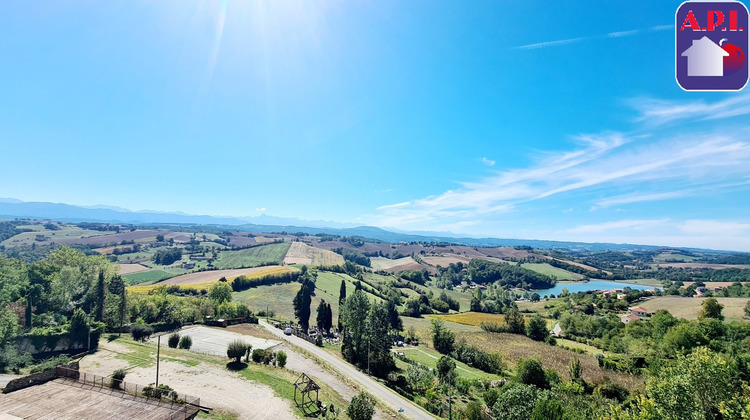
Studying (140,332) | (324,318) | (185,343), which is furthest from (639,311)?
(140,332)

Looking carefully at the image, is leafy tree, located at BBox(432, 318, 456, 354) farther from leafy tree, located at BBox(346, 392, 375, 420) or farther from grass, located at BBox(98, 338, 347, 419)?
leafy tree, located at BBox(346, 392, 375, 420)

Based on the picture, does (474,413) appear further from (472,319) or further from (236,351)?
(472,319)

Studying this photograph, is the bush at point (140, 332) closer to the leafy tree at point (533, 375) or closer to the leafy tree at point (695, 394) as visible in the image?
the leafy tree at point (533, 375)

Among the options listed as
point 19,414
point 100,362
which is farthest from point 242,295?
point 19,414

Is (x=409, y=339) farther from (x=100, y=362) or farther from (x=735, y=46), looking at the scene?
(x=735, y=46)

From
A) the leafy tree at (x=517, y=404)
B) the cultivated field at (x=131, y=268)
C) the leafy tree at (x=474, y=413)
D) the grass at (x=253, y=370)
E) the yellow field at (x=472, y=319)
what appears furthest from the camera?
the cultivated field at (x=131, y=268)

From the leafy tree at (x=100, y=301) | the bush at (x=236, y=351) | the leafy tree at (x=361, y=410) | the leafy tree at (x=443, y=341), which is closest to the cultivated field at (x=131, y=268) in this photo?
the leafy tree at (x=100, y=301)
